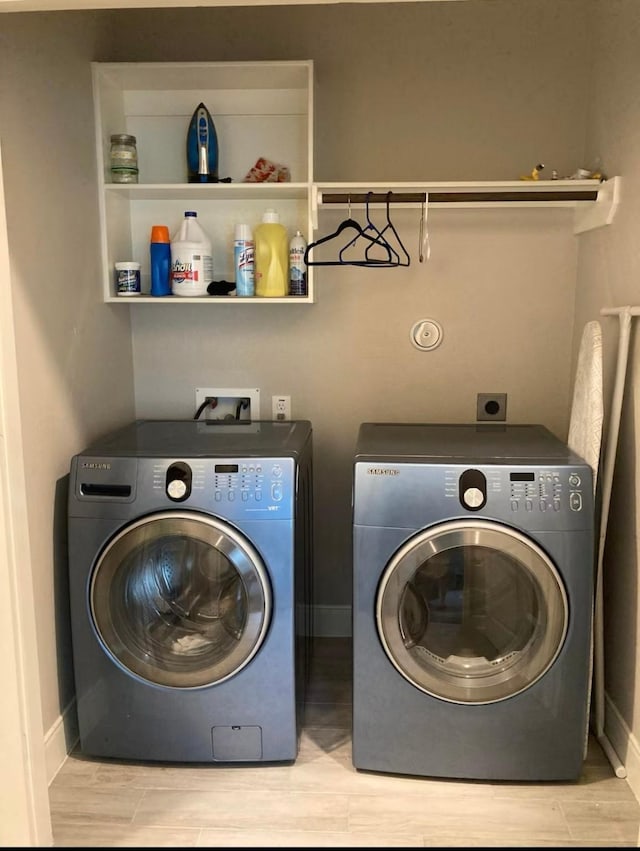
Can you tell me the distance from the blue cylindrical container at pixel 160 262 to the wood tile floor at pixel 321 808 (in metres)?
1.45

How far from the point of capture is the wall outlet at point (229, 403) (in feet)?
8.71

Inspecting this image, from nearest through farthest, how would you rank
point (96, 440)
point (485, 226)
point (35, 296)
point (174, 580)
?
point (35, 296) → point (174, 580) → point (96, 440) → point (485, 226)

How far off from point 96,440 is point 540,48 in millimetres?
1926

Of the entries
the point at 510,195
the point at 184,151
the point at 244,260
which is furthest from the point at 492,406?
the point at 184,151

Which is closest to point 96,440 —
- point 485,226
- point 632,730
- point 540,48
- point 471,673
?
point 471,673

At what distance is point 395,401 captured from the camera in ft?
8.64

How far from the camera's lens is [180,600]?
6.74 ft

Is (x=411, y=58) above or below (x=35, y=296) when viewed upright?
above

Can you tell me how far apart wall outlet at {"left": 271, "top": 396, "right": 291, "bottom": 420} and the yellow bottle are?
43 centimetres

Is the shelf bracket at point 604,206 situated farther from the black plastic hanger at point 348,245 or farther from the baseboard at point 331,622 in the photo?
the baseboard at point 331,622

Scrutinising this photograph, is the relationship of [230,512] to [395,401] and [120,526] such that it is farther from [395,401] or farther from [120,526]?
[395,401]

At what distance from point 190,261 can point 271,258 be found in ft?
0.86

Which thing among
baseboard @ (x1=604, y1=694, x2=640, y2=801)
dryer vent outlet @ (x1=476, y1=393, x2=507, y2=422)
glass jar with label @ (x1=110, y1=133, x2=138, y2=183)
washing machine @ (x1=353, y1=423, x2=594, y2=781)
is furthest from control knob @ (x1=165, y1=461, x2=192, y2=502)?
baseboard @ (x1=604, y1=694, x2=640, y2=801)

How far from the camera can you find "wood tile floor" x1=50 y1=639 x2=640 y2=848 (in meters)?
1.80
